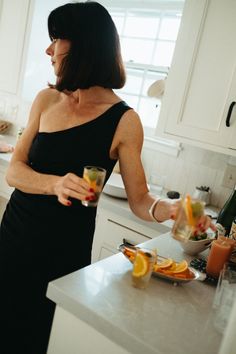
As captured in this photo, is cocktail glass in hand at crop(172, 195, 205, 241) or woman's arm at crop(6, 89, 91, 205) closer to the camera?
cocktail glass in hand at crop(172, 195, 205, 241)

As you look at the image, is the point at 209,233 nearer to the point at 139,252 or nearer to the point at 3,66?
the point at 139,252

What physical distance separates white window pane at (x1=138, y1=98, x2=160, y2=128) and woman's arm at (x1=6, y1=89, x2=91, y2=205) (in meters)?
1.54

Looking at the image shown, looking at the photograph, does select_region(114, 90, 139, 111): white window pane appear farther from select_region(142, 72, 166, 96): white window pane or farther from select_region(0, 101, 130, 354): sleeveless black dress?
select_region(0, 101, 130, 354): sleeveless black dress

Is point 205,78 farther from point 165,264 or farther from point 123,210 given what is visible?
point 165,264

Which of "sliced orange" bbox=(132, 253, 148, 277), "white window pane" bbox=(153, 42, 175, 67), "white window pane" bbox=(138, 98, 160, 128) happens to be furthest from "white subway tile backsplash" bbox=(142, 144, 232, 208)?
"sliced orange" bbox=(132, 253, 148, 277)

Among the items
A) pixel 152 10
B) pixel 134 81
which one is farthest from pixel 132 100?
pixel 152 10

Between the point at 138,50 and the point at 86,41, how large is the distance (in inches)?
73.4

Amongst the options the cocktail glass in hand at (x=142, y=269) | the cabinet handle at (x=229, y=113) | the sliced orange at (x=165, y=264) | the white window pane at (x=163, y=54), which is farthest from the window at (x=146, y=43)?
the cocktail glass in hand at (x=142, y=269)

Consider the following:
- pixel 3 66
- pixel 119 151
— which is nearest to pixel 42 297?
pixel 119 151

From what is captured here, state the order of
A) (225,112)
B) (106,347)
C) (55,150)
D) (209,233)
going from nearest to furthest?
(106,347) → (55,150) → (209,233) → (225,112)

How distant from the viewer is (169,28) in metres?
2.75

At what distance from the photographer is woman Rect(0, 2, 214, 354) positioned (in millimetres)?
1213

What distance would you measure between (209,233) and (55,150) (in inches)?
27.4

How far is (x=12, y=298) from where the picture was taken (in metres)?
1.28
